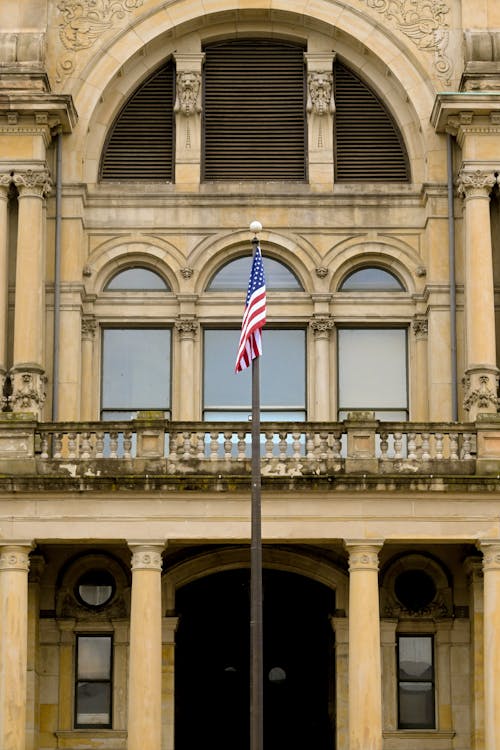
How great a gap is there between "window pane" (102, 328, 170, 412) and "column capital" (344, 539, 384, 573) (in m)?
5.20

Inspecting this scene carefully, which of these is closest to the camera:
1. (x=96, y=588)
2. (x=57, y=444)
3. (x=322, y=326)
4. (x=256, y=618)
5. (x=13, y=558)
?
(x=256, y=618)

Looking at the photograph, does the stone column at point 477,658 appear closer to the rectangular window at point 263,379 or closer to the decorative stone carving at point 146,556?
the rectangular window at point 263,379

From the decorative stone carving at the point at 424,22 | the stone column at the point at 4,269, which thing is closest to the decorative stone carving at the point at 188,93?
the decorative stone carving at the point at 424,22

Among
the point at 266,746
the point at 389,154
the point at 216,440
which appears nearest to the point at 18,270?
the point at 216,440

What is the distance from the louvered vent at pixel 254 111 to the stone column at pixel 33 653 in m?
7.77

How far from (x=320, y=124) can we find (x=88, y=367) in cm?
605

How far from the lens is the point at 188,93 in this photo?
35.8 m

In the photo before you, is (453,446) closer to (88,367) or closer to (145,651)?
(145,651)

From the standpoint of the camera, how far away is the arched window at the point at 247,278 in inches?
1398

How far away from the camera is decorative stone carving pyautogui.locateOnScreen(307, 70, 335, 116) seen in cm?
3581

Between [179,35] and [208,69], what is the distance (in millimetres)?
826

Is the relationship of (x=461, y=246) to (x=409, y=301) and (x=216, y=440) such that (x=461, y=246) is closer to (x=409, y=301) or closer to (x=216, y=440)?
(x=409, y=301)

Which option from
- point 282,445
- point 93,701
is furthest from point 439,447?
point 93,701

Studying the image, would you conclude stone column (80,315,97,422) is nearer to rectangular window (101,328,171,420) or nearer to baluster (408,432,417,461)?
rectangular window (101,328,171,420)
